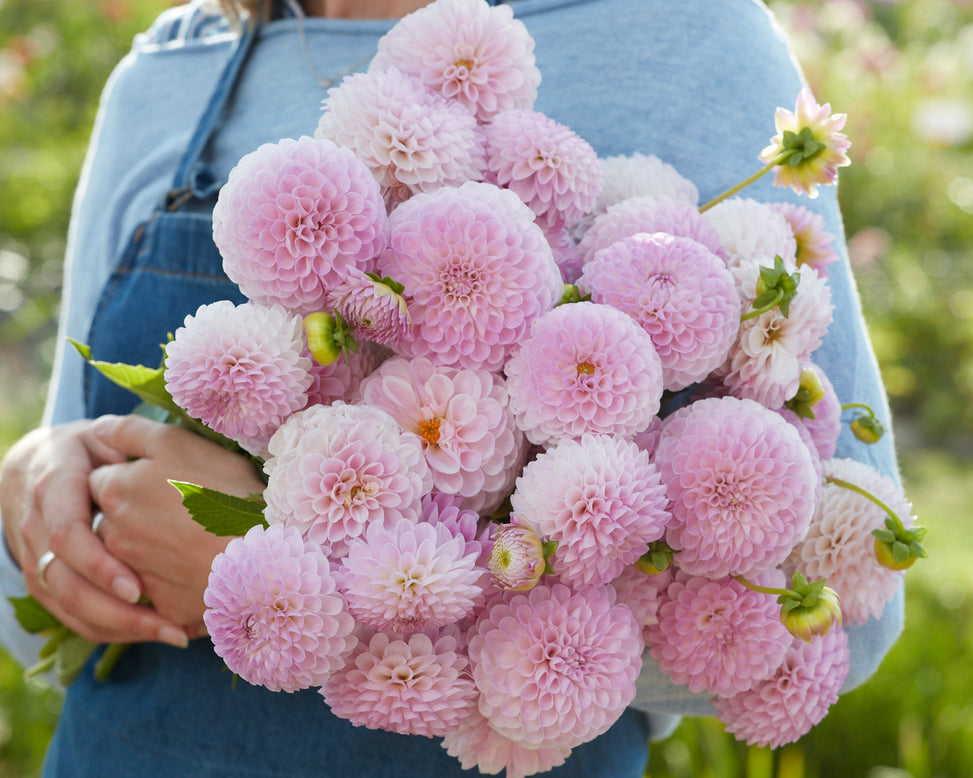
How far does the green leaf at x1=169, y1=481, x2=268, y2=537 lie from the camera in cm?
57

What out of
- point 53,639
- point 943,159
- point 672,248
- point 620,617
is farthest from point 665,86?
point 943,159

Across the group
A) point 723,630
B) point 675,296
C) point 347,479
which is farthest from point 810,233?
point 347,479

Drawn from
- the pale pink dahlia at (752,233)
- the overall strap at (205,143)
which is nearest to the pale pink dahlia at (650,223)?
the pale pink dahlia at (752,233)

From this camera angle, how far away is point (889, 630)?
793 mm

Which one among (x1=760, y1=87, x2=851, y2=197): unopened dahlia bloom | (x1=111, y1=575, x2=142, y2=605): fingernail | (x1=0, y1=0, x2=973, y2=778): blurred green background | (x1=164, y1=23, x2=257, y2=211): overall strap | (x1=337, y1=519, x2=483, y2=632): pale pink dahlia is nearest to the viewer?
(x1=337, y1=519, x2=483, y2=632): pale pink dahlia

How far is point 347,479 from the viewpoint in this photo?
20.1 inches

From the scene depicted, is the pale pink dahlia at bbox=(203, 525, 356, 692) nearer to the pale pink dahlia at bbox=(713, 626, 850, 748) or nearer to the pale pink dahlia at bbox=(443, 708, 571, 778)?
the pale pink dahlia at bbox=(443, 708, 571, 778)

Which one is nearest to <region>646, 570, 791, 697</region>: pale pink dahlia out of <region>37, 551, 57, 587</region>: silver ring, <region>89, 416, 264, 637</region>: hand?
<region>89, 416, 264, 637</region>: hand

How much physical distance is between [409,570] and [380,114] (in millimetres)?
292

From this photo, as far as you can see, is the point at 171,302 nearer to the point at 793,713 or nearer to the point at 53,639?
the point at 53,639

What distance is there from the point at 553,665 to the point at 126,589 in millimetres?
457

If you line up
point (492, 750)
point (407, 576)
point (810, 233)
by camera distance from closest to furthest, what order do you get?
point (407, 576)
point (492, 750)
point (810, 233)

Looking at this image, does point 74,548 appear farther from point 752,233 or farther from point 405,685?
point 752,233

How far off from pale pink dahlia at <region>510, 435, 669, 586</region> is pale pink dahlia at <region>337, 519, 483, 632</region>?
0.17ft
